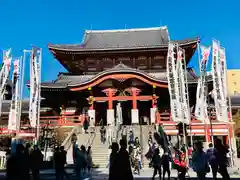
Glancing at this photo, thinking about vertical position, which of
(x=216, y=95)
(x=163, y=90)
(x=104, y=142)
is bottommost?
(x=104, y=142)

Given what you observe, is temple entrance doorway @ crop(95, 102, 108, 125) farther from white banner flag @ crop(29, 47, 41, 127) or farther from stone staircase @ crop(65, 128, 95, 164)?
white banner flag @ crop(29, 47, 41, 127)

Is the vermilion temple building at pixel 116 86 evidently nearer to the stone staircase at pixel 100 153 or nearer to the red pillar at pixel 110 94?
the red pillar at pixel 110 94

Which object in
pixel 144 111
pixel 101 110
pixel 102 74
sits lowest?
pixel 144 111

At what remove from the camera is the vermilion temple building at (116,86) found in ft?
85.1

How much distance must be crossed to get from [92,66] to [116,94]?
537 cm

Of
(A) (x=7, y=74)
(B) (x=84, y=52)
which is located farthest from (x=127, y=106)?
(A) (x=7, y=74)

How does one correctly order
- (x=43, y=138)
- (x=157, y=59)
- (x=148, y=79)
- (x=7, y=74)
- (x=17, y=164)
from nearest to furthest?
1. (x=17, y=164)
2. (x=7, y=74)
3. (x=43, y=138)
4. (x=148, y=79)
5. (x=157, y=59)

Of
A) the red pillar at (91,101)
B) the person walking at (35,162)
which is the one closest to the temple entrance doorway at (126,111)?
the red pillar at (91,101)

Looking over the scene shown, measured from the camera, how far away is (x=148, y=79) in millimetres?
25844

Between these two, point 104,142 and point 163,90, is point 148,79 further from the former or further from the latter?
point 104,142

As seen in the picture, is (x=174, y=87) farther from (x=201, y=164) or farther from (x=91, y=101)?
(x=91, y=101)

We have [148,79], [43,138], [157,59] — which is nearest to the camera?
[43,138]

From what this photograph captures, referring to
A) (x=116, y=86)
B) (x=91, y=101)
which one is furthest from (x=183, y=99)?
(x=91, y=101)

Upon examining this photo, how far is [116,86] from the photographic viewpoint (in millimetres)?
27219
